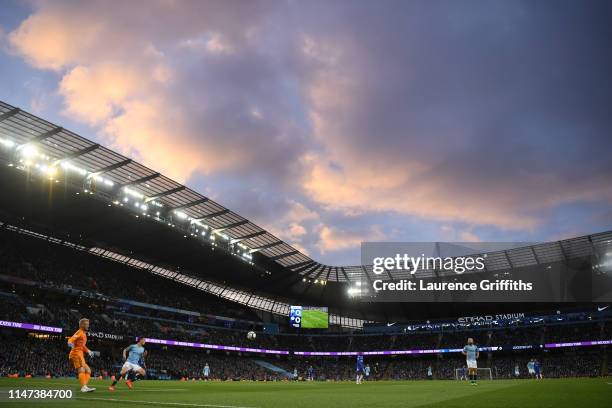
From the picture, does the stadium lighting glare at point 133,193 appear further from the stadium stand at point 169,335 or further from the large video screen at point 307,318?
the large video screen at point 307,318

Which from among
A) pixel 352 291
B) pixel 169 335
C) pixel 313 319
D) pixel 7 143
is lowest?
pixel 169 335

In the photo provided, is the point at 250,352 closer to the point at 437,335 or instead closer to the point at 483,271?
the point at 437,335

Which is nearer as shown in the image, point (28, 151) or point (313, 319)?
point (28, 151)

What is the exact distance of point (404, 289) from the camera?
7912 centimetres

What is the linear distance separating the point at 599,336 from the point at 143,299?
198ft

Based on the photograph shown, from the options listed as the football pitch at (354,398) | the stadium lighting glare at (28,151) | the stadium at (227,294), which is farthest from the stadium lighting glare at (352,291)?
the football pitch at (354,398)

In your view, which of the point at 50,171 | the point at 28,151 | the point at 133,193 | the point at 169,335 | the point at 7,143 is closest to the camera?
the point at 7,143

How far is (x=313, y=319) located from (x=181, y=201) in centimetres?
3260

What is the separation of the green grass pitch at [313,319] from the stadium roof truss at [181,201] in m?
6.03

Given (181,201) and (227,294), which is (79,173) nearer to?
(181,201)

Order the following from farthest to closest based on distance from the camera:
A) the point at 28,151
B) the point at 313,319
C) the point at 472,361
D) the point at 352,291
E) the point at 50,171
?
1. the point at 352,291
2. the point at 313,319
3. the point at 50,171
4. the point at 28,151
5. the point at 472,361

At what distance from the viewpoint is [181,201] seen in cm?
5025

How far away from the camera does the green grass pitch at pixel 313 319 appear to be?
72.8 meters

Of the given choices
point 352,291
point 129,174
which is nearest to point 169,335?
point 129,174
